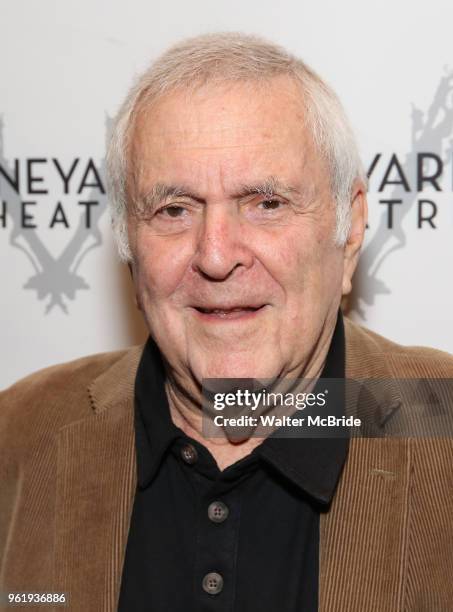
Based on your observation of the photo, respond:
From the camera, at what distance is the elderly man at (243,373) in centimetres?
131

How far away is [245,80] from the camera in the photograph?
1333mm

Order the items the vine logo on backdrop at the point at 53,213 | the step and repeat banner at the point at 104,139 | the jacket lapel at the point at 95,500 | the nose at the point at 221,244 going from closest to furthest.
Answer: the nose at the point at 221,244 < the jacket lapel at the point at 95,500 < the step and repeat banner at the point at 104,139 < the vine logo on backdrop at the point at 53,213

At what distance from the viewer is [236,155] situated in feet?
4.27

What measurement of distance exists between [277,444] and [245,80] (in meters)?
0.61

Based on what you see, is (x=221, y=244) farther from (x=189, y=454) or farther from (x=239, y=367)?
(x=189, y=454)

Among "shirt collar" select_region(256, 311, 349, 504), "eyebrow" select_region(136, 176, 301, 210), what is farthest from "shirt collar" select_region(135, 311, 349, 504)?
"eyebrow" select_region(136, 176, 301, 210)

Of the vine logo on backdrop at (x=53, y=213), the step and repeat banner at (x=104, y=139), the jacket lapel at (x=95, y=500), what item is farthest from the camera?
the vine logo on backdrop at (x=53, y=213)

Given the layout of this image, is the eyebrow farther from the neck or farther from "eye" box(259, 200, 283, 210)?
the neck

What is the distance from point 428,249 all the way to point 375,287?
0.14 m

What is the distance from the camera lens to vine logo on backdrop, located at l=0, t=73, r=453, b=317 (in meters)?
1.76

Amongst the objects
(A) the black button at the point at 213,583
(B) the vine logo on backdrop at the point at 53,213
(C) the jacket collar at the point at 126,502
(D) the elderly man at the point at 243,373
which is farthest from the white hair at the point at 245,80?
(A) the black button at the point at 213,583

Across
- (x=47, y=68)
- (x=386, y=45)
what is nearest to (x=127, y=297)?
(x=47, y=68)

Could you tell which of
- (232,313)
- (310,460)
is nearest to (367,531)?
(310,460)

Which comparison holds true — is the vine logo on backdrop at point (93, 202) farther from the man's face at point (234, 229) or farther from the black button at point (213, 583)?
the black button at point (213, 583)
